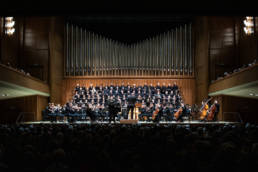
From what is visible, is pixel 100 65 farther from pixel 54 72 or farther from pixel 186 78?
pixel 186 78

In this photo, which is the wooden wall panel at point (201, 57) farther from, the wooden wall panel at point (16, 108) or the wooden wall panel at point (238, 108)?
the wooden wall panel at point (16, 108)

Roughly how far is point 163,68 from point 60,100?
5608 millimetres

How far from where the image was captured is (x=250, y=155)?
234 centimetres

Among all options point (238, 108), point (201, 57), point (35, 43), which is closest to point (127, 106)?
point (238, 108)

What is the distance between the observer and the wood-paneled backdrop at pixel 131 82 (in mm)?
16172

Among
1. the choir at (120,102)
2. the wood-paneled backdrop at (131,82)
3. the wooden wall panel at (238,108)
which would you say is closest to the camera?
the choir at (120,102)

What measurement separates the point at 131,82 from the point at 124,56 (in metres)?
1.46

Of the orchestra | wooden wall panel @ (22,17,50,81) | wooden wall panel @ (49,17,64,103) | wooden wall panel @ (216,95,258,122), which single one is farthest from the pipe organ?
wooden wall panel @ (216,95,258,122)

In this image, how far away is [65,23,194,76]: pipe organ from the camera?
16422 mm

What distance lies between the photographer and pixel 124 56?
16.6 meters

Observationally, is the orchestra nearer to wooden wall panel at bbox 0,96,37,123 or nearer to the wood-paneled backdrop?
the wood-paneled backdrop

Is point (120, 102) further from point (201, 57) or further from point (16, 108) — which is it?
point (201, 57)

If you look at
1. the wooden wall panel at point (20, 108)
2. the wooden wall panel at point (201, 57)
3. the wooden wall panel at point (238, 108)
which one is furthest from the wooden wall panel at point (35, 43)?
the wooden wall panel at point (238, 108)

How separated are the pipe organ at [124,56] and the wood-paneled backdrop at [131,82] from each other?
1.05 feet
